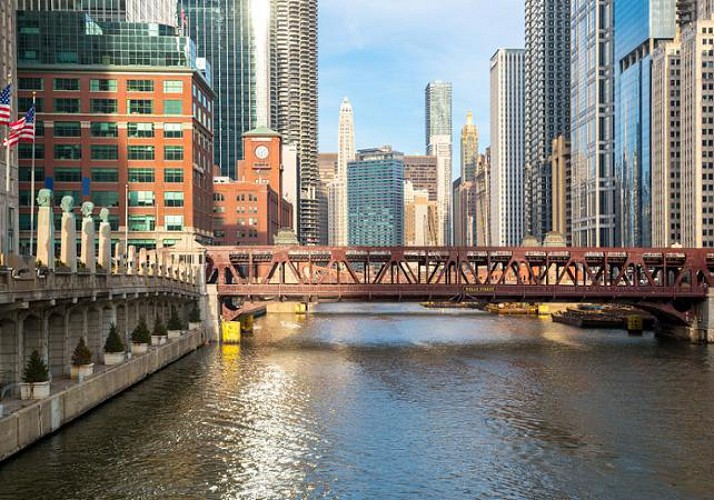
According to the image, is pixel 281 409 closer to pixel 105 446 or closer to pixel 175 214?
pixel 105 446

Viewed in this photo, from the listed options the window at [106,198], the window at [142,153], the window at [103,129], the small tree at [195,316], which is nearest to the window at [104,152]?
the window at [103,129]

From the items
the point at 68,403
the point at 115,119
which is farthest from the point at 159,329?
the point at 115,119

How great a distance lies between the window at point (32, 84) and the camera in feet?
424

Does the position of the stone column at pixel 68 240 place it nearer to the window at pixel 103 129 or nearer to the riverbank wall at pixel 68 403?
the riverbank wall at pixel 68 403

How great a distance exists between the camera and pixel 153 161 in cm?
13175

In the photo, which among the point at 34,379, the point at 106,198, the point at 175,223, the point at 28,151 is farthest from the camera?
the point at 175,223

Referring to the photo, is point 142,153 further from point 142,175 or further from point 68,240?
point 68,240

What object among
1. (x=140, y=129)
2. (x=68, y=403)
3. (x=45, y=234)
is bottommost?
(x=68, y=403)

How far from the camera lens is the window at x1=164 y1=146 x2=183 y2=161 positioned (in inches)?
5202

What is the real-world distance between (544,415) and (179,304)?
5261cm

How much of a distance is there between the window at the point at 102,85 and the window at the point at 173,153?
12331 millimetres

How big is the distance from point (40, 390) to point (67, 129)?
3670 inches

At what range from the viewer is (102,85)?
428 feet

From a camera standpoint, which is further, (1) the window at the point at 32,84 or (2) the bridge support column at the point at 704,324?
(1) the window at the point at 32,84
